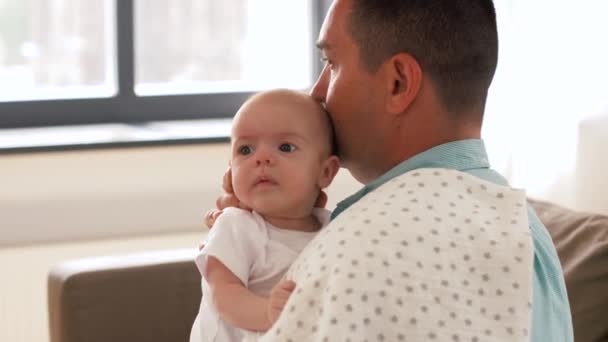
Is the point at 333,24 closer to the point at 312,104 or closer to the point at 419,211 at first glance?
the point at 312,104

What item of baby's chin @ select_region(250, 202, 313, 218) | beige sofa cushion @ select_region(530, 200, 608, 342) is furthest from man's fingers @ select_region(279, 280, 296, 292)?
beige sofa cushion @ select_region(530, 200, 608, 342)

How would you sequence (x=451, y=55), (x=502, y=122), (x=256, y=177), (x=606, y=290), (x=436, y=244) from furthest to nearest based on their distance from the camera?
(x=502, y=122) → (x=606, y=290) → (x=256, y=177) → (x=451, y=55) → (x=436, y=244)

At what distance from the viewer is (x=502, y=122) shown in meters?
3.38

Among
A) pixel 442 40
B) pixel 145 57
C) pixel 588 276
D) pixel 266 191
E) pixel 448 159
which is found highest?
pixel 442 40

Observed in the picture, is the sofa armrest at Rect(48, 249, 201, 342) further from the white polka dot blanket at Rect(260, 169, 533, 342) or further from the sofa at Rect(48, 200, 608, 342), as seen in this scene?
the white polka dot blanket at Rect(260, 169, 533, 342)

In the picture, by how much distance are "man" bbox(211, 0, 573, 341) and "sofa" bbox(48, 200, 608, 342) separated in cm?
101

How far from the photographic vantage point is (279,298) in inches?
49.3

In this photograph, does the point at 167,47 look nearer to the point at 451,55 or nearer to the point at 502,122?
the point at 502,122

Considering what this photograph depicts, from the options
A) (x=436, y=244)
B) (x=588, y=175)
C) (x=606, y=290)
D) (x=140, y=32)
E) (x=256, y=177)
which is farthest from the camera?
(x=140, y=32)

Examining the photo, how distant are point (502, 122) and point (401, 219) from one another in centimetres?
225

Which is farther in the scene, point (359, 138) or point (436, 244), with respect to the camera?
point (359, 138)

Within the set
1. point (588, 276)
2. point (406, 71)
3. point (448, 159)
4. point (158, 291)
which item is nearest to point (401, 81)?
point (406, 71)

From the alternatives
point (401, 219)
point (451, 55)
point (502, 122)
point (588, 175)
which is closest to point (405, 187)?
point (401, 219)

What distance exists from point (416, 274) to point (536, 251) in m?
0.24
